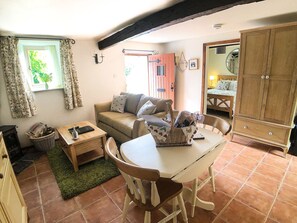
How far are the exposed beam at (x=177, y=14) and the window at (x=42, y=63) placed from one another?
172 cm

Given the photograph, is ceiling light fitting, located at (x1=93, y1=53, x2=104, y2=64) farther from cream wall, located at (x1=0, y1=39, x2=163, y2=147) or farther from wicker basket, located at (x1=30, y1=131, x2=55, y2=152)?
wicker basket, located at (x1=30, y1=131, x2=55, y2=152)

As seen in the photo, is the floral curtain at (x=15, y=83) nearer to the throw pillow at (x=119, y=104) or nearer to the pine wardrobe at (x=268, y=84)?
the throw pillow at (x=119, y=104)

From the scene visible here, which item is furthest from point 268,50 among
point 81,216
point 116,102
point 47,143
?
point 47,143

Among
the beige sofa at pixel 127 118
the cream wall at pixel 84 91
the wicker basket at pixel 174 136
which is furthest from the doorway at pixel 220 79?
the wicker basket at pixel 174 136

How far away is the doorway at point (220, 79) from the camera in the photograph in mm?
4270

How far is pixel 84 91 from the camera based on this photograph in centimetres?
396

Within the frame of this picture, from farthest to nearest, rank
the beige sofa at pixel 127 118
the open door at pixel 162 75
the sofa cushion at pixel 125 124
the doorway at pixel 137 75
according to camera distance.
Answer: the doorway at pixel 137 75
the open door at pixel 162 75
the sofa cushion at pixel 125 124
the beige sofa at pixel 127 118

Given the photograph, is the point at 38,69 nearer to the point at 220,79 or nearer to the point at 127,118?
the point at 127,118

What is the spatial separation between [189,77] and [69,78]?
2969 millimetres

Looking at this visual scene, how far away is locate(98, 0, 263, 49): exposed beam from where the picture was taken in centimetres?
161

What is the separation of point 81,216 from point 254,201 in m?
1.85

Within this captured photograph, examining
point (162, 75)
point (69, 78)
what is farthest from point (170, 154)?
point (162, 75)

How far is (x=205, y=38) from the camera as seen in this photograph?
406cm

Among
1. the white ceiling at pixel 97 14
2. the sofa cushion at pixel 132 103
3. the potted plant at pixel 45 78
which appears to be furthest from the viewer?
the sofa cushion at pixel 132 103
